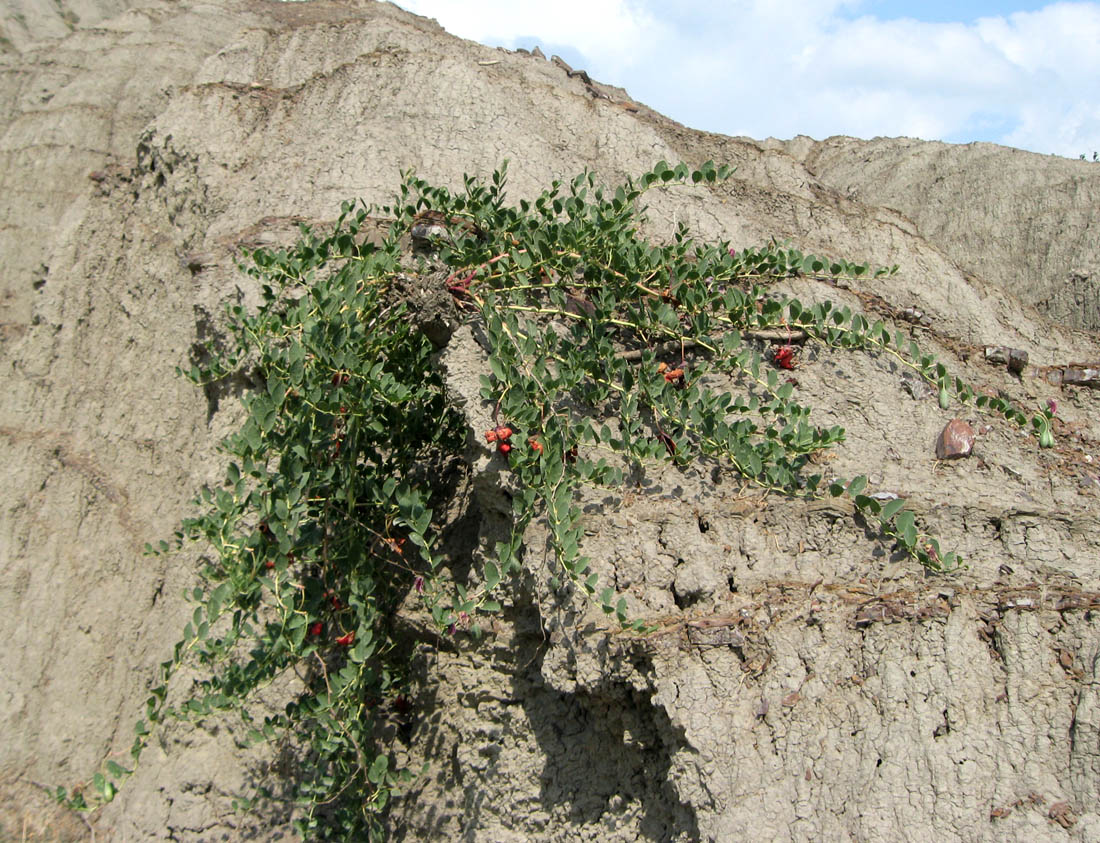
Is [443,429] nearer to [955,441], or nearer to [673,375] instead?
[673,375]

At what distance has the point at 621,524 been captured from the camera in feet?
10.2

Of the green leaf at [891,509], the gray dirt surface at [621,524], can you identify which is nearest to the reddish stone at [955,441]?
the gray dirt surface at [621,524]

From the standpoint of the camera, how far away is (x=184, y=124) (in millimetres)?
6082

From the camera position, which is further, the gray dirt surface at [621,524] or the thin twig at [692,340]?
the thin twig at [692,340]

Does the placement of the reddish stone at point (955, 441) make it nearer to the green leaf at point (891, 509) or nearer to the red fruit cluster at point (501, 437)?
the green leaf at point (891, 509)

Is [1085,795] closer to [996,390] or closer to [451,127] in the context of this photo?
[996,390]

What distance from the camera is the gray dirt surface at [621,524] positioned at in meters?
2.71

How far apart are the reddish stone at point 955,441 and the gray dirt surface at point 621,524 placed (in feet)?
0.15

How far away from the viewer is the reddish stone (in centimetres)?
343

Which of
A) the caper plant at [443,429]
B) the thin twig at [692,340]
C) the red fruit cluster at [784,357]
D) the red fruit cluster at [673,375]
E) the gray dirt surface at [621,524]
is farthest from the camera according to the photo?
the red fruit cluster at [784,357]

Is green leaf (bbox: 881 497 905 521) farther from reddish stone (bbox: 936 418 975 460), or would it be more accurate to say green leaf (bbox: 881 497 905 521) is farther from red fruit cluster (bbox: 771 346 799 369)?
red fruit cluster (bbox: 771 346 799 369)

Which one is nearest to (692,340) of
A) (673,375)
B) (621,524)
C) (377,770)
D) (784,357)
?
(673,375)

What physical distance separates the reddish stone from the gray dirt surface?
4cm

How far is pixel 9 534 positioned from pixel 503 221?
470cm
